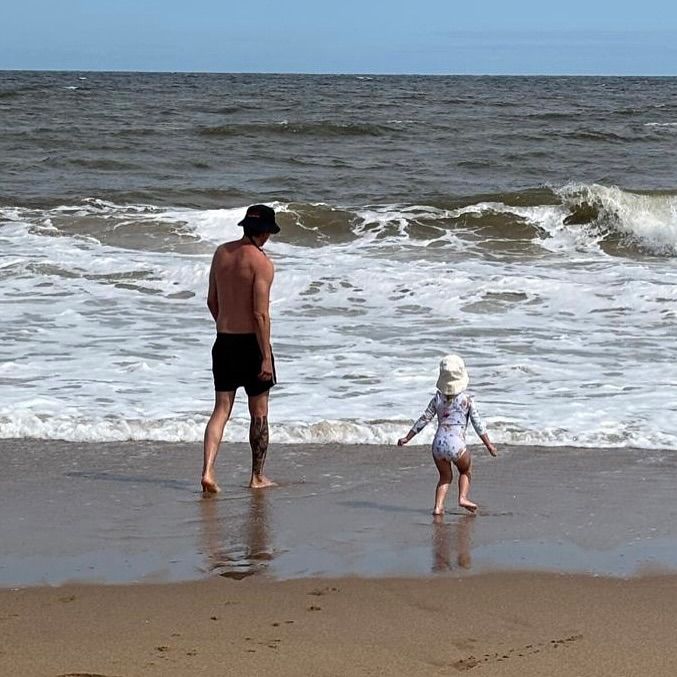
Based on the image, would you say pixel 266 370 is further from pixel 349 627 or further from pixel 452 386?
pixel 349 627

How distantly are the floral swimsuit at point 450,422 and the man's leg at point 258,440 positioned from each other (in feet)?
2.88

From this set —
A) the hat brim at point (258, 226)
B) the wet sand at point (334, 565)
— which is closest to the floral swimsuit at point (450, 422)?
the wet sand at point (334, 565)

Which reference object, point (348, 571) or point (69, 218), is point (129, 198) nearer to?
point (69, 218)

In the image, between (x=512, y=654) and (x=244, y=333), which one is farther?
(x=244, y=333)

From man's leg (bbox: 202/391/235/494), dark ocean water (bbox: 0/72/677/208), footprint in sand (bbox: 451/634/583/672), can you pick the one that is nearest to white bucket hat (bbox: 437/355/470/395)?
man's leg (bbox: 202/391/235/494)

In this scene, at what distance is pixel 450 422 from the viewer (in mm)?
5742

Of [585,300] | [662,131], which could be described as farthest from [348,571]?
[662,131]

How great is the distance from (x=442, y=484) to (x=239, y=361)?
1.28m

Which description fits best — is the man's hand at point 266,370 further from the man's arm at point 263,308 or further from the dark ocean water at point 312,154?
the dark ocean water at point 312,154

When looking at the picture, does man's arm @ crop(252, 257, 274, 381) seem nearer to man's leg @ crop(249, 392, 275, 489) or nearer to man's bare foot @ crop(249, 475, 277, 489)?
man's leg @ crop(249, 392, 275, 489)

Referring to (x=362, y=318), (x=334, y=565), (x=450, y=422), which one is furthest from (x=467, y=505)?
(x=362, y=318)

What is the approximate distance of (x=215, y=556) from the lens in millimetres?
4926

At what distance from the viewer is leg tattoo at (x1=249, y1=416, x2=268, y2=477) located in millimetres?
6195

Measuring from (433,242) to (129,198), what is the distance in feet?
17.4
